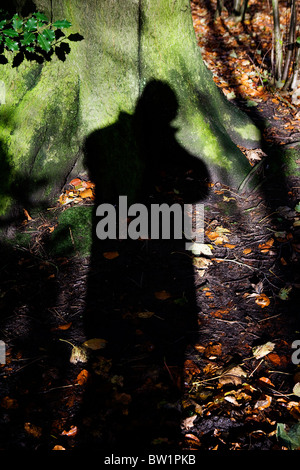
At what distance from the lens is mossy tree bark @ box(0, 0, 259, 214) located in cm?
291

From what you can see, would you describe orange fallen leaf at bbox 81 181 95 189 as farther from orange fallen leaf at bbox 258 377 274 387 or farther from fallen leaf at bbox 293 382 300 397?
fallen leaf at bbox 293 382 300 397

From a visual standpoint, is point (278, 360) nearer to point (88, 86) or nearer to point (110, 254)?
point (110, 254)

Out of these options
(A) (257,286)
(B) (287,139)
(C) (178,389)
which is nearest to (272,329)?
→ (A) (257,286)

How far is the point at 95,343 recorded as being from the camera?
2.24 metres

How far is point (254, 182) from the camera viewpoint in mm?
3498

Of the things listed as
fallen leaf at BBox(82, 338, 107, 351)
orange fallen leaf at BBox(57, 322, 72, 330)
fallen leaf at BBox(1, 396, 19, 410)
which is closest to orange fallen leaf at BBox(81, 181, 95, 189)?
orange fallen leaf at BBox(57, 322, 72, 330)

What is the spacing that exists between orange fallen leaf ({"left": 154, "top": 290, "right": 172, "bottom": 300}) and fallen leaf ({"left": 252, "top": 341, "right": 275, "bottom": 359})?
716 millimetres

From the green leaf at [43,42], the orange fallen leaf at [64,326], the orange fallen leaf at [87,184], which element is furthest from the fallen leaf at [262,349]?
the green leaf at [43,42]

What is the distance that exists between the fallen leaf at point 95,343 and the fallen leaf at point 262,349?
0.96m

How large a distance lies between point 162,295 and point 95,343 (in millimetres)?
615

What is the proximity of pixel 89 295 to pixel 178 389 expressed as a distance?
98 cm

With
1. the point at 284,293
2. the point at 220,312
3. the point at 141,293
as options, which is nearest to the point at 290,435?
the point at 220,312

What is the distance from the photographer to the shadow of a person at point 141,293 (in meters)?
1.84
